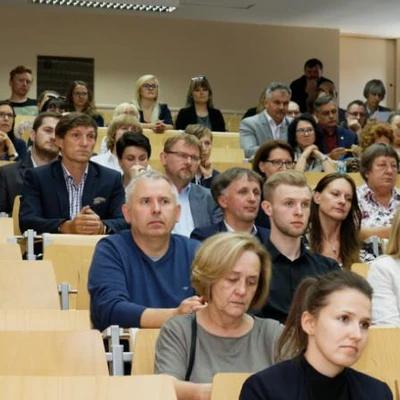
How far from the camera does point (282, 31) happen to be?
12.4m

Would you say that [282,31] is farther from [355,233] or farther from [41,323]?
[41,323]

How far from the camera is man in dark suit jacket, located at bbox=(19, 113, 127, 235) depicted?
4836mm

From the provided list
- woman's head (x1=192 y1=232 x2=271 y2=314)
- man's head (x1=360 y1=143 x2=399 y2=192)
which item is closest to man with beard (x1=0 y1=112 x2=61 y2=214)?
man's head (x1=360 y1=143 x2=399 y2=192)

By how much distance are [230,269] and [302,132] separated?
13.8ft

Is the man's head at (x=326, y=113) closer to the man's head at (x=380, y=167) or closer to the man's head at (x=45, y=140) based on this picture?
the man's head at (x=380, y=167)

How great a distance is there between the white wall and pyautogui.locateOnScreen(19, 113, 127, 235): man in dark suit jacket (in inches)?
261

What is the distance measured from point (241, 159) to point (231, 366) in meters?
4.58

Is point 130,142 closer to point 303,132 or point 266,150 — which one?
point 266,150

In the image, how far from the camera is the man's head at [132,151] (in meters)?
5.48

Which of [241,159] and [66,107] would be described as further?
[66,107]

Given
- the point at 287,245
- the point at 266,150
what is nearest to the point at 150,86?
the point at 266,150

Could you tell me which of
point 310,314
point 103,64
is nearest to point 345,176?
point 310,314

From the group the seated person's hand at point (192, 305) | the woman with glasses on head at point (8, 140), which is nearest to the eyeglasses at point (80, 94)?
the woman with glasses on head at point (8, 140)

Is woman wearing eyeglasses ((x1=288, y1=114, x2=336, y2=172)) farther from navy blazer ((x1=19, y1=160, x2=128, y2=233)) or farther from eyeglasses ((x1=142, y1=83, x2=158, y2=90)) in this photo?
navy blazer ((x1=19, y1=160, x2=128, y2=233))
